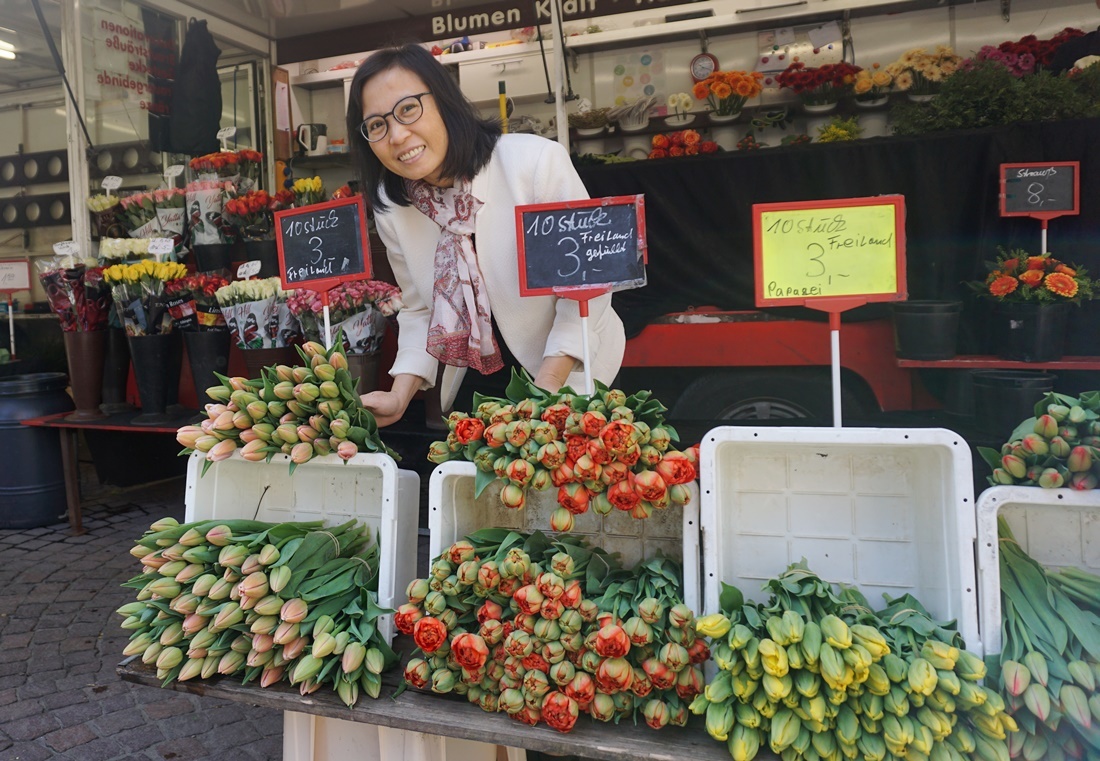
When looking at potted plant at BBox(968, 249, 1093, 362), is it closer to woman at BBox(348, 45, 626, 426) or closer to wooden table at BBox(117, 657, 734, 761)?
woman at BBox(348, 45, 626, 426)

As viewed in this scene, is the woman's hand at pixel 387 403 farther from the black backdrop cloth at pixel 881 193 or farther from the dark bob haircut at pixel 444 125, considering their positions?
the black backdrop cloth at pixel 881 193

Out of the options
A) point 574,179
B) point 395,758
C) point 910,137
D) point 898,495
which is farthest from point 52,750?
point 910,137

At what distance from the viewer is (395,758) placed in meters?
1.48

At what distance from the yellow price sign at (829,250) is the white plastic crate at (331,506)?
840 millimetres

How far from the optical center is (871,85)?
5172mm

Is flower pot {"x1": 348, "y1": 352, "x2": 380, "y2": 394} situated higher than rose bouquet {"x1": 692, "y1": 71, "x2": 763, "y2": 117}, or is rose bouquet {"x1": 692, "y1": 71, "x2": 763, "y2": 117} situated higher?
rose bouquet {"x1": 692, "y1": 71, "x2": 763, "y2": 117}

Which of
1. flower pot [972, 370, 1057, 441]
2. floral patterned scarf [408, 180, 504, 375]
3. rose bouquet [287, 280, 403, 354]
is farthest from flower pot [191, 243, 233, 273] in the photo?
flower pot [972, 370, 1057, 441]

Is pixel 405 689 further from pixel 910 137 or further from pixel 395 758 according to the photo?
pixel 910 137

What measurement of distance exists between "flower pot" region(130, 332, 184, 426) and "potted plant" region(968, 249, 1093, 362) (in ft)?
13.3

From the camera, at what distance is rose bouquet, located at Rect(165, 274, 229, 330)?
12.5ft

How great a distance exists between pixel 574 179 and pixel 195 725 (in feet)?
6.90

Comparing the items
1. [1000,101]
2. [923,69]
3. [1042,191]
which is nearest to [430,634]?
[1042,191]

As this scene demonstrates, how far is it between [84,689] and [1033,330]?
4.04 metres

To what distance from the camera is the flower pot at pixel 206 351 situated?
12.5 feet
